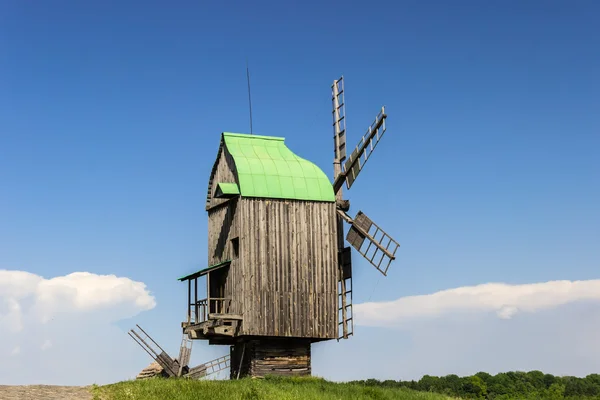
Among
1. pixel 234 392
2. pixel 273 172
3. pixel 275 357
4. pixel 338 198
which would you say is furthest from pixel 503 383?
pixel 234 392

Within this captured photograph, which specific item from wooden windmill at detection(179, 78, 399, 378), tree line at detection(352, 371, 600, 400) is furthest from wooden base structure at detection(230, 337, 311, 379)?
tree line at detection(352, 371, 600, 400)

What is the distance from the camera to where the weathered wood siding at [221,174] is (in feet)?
120

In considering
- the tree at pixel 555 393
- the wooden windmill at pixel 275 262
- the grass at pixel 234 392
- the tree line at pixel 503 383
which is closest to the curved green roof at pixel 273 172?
the wooden windmill at pixel 275 262

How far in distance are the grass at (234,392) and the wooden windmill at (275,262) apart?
4.92 meters

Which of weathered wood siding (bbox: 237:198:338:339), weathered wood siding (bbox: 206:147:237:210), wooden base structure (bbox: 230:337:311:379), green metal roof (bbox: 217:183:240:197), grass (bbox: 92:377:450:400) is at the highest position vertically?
weathered wood siding (bbox: 206:147:237:210)

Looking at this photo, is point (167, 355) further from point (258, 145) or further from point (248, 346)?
point (258, 145)

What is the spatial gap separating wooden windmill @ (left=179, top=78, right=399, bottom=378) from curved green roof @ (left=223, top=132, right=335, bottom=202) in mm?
41

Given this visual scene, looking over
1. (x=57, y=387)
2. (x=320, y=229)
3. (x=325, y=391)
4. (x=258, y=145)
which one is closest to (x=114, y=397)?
(x=57, y=387)

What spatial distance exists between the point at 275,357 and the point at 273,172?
24.4 feet

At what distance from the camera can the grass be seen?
25406mm

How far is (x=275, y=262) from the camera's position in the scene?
34.4 m

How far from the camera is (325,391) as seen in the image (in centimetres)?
2794

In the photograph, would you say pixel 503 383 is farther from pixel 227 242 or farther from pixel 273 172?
pixel 273 172

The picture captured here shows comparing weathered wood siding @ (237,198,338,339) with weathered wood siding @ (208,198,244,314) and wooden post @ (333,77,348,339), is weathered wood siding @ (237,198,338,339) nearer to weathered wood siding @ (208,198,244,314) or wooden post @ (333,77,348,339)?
weathered wood siding @ (208,198,244,314)
